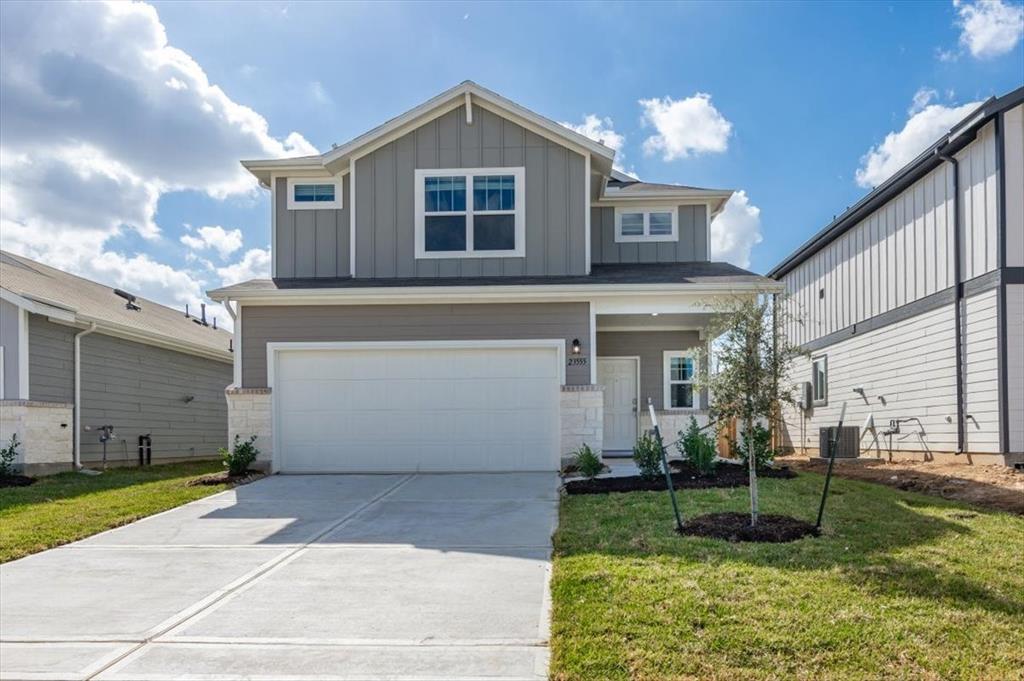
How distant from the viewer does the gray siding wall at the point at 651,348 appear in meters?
14.7

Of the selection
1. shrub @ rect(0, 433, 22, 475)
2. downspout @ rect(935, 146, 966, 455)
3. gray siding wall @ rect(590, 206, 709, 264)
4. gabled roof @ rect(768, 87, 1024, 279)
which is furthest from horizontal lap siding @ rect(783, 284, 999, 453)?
shrub @ rect(0, 433, 22, 475)

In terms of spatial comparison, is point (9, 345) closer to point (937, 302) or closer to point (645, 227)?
point (645, 227)

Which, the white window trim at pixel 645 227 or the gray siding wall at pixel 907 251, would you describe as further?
the white window trim at pixel 645 227

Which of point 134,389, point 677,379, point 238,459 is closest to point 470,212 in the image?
point 677,379

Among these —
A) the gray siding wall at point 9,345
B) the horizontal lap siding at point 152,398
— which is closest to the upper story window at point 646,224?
the horizontal lap siding at point 152,398

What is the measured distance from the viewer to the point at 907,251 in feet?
46.4

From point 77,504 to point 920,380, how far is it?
543 inches

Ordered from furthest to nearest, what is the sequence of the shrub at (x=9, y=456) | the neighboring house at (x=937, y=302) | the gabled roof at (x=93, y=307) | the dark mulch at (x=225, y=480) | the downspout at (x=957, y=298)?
the gabled roof at (x=93, y=307)
the downspout at (x=957, y=298)
the shrub at (x=9, y=456)
the neighboring house at (x=937, y=302)
the dark mulch at (x=225, y=480)

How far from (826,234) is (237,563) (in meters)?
16.0

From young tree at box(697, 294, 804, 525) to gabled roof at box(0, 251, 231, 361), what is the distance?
460 inches

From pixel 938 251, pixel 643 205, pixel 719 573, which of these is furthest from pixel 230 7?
pixel 938 251

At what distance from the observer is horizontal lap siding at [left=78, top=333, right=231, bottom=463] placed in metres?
14.4

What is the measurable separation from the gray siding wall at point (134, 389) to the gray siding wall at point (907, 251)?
1260cm

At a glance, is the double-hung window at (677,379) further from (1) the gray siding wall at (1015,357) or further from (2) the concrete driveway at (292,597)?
(2) the concrete driveway at (292,597)
